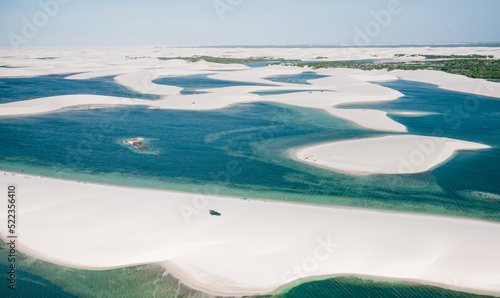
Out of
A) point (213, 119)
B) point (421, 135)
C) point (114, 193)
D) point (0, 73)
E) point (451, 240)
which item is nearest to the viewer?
point (451, 240)

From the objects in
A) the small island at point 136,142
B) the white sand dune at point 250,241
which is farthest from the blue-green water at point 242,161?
the white sand dune at point 250,241

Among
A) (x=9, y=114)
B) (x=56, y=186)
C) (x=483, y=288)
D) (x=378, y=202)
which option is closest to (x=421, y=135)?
(x=378, y=202)

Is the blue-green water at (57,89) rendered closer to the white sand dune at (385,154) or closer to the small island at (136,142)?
the small island at (136,142)

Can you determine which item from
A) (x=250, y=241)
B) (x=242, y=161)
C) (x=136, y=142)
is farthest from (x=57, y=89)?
(x=250, y=241)

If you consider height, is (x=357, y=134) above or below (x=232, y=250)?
above

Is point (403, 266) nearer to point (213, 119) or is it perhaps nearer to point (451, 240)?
point (451, 240)

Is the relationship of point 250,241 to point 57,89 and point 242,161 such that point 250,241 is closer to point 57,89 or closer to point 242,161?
point 242,161
